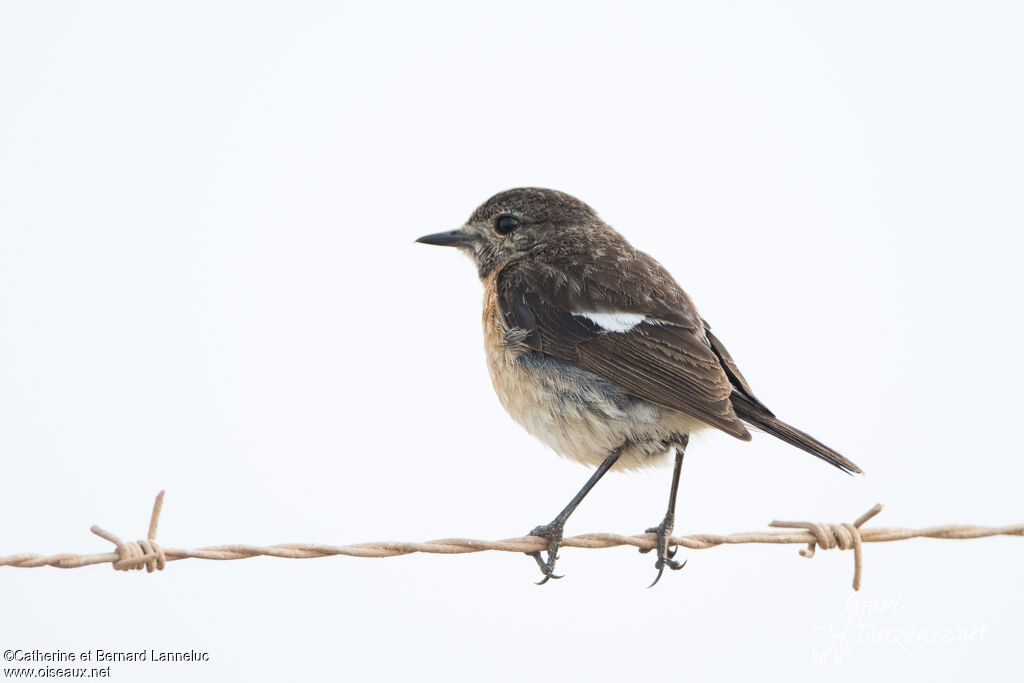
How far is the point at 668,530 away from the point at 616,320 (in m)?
1.05

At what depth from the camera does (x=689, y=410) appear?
14.5 ft

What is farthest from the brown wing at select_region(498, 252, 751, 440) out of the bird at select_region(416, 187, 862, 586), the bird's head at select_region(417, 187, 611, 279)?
the bird's head at select_region(417, 187, 611, 279)

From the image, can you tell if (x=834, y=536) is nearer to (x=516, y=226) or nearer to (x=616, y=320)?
(x=616, y=320)

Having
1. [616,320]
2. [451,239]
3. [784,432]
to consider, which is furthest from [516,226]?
[784,432]

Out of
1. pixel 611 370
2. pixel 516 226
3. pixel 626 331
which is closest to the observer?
pixel 611 370

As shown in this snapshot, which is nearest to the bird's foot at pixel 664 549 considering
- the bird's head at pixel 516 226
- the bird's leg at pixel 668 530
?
the bird's leg at pixel 668 530

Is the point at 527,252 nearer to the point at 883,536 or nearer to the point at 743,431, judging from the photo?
the point at 743,431

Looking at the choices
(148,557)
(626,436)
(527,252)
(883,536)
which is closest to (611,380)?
(626,436)

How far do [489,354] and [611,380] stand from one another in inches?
36.0

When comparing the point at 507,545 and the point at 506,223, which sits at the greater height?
the point at 506,223

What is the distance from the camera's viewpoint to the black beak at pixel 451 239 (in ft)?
21.8

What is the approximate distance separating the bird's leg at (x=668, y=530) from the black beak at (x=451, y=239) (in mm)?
2280

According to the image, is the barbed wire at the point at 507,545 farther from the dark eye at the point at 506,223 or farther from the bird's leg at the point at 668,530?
the dark eye at the point at 506,223

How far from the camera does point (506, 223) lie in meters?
6.54
